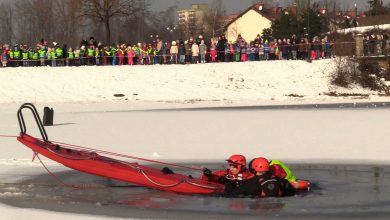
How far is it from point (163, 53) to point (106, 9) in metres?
14.4

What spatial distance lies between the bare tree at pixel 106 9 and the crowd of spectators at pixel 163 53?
13.0 m

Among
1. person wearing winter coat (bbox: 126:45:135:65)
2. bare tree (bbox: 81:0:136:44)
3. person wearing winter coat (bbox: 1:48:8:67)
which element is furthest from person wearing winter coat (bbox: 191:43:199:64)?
bare tree (bbox: 81:0:136:44)

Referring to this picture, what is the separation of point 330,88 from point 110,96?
1211 centimetres

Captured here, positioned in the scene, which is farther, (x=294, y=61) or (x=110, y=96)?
(x=294, y=61)

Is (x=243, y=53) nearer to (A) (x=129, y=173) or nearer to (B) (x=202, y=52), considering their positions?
(B) (x=202, y=52)

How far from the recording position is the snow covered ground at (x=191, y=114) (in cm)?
1908

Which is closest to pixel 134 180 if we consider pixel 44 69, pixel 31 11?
pixel 44 69

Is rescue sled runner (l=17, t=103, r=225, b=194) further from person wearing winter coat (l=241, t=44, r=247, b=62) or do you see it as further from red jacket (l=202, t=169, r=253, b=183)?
person wearing winter coat (l=241, t=44, r=247, b=62)

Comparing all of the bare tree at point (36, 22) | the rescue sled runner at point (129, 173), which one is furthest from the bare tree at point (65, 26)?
the rescue sled runner at point (129, 173)

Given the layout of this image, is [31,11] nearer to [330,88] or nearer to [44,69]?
[44,69]

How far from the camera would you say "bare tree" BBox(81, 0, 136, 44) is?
5803cm

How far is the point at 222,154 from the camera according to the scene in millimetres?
18641

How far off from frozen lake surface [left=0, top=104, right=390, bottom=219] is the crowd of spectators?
39.4ft

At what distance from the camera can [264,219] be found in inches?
458
